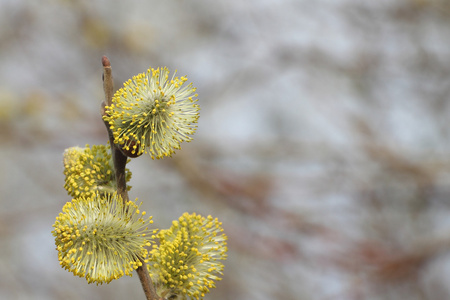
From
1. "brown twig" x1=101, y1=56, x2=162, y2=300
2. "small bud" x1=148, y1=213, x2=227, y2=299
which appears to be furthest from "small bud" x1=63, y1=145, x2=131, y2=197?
"small bud" x1=148, y1=213, x2=227, y2=299

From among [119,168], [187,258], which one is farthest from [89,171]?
[187,258]

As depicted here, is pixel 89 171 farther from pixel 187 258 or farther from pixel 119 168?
pixel 187 258

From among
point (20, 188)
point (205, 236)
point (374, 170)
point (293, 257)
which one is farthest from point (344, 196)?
point (20, 188)

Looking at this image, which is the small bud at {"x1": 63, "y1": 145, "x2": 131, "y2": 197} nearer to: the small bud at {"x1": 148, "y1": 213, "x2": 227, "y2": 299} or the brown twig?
the brown twig

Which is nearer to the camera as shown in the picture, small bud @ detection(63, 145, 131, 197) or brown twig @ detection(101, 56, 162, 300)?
brown twig @ detection(101, 56, 162, 300)

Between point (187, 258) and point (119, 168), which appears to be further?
point (187, 258)

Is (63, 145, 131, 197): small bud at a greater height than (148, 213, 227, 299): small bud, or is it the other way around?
(63, 145, 131, 197): small bud

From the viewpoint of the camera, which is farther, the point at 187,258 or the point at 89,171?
the point at 187,258

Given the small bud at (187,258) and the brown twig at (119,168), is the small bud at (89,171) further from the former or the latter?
the small bud at (187,258)
